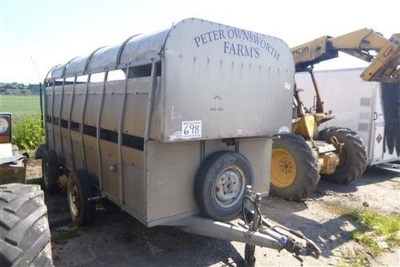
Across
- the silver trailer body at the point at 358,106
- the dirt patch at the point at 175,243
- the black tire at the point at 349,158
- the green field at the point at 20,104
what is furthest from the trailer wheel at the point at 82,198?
the green field at the point at 20,104

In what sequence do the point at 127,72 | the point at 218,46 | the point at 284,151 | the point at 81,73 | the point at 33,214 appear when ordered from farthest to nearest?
1. the point at 284,151
2. the point at 81,73
3. the point at 127,72
4. the point at 218,46
5. the point at 33,214

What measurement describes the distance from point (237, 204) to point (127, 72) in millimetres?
2044

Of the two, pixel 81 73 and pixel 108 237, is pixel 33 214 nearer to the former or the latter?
pixel 108 237

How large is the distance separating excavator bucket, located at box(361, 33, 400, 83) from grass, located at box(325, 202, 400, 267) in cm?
265

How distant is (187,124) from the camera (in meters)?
3.35

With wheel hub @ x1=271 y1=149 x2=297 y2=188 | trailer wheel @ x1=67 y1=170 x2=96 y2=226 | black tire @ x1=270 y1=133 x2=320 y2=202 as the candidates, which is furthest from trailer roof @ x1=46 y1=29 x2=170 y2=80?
wheel hub @ x1=271 y1=149 x2=297 y2=188

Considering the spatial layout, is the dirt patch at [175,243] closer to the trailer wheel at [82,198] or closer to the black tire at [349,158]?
the trailer wheel at [82,198]

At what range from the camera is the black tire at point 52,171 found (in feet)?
19.7

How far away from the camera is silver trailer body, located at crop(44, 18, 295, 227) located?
328 centimetres

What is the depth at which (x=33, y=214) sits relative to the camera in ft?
7.25

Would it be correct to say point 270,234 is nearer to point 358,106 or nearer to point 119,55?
point 119,55

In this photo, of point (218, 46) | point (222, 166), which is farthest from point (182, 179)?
point (218, 46)

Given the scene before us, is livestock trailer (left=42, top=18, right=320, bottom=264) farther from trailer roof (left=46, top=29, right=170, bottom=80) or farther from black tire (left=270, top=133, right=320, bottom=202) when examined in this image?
black tire (left=270, top=133, right=320, bottom=202)

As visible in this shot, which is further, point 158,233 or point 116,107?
point 158,233
